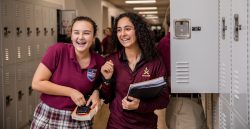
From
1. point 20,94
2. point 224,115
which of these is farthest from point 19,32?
point 224,115

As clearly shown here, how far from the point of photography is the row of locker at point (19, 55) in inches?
169

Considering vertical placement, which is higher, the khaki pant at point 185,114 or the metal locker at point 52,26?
the metal locker at point 52,26

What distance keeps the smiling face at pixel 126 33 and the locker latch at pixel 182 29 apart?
1.70ft

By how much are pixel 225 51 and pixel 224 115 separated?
45 cm

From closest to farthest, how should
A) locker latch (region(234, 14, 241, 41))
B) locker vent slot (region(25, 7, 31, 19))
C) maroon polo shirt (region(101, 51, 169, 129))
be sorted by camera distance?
1. locker latch (region(234, 14, 241, 41))
2. maroon polo shirt (region(101, 51, 169, 129))
3. locker vent slot (region(25, 7, 31, 19))

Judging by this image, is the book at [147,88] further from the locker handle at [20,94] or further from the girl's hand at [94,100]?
the locker handle at [20,94]

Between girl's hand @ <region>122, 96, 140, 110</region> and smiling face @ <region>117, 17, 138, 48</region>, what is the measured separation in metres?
0.34

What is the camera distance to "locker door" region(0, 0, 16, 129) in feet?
14.0

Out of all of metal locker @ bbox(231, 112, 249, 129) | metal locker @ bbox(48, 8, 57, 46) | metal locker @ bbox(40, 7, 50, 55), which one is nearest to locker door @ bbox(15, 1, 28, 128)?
metal locker @ bbox(40, 7, 50, 55)

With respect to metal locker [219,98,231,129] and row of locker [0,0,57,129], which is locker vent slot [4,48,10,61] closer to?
row of locker [0,0,57,129]

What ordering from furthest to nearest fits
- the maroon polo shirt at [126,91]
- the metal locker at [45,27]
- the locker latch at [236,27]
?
the metal locker at [45,27] → the maroon polo shirt at [126,91] → the locker latch at [236,27]

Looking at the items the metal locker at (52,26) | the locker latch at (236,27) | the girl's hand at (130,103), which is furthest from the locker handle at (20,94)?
the locker latch at (236,27)

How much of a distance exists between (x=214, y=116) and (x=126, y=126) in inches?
43.6

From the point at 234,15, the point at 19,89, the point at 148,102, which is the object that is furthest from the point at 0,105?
the point at 234,15
